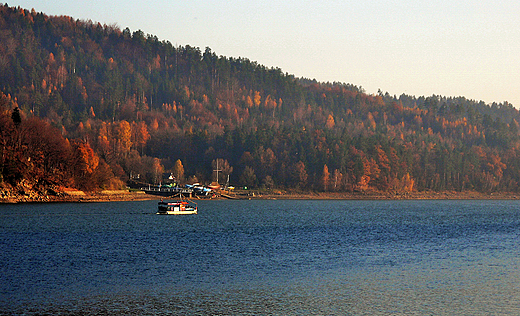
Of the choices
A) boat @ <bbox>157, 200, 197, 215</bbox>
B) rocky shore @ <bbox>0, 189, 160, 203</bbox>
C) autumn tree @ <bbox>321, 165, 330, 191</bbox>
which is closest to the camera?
boat @ <bbox>157, 200, 197, 215</bbox>

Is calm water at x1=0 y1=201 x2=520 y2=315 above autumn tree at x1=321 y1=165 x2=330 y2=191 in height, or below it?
below

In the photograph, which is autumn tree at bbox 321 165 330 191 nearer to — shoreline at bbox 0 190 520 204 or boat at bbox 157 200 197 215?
shoreline at bbox 0 190 520 204

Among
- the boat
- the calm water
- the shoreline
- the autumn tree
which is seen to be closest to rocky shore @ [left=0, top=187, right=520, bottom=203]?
the shoreline

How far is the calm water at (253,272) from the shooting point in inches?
1122

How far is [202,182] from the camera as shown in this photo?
194875 mm

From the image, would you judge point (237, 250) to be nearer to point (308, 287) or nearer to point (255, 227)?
point (308, 287)

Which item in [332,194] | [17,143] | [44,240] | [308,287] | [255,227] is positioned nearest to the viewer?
[308,287]

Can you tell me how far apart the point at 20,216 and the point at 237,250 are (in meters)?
44.6

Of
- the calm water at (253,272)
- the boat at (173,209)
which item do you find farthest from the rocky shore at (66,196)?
the calm water at (253,272)

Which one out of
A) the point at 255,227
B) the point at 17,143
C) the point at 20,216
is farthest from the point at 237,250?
the point at 17,143

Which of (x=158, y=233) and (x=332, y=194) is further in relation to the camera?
(x=332, y=194)

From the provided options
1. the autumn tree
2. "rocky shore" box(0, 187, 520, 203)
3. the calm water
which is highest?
the autumn tree

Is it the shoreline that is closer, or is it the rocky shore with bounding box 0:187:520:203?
the rocky shore with bounding box 0:187:520:203

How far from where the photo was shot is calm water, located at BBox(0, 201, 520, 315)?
28.5 m
